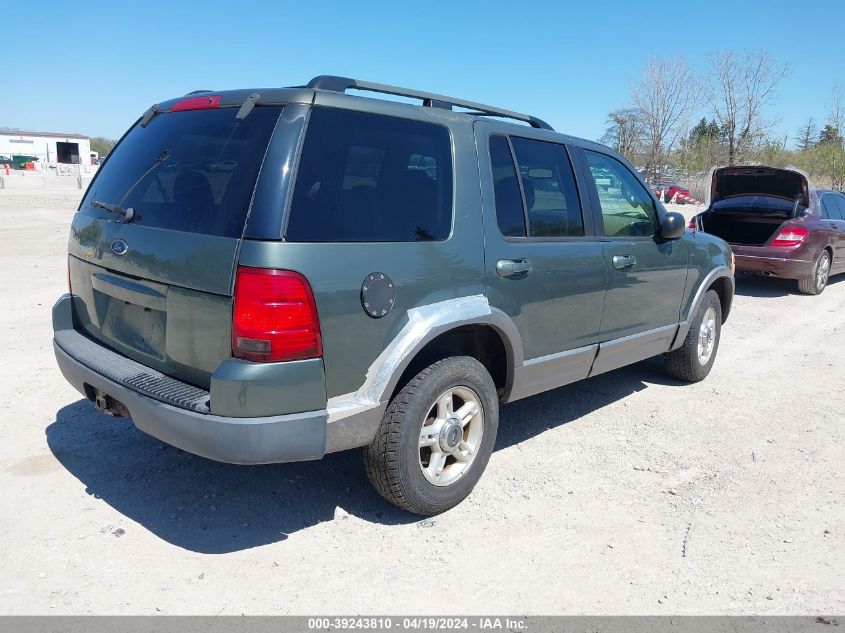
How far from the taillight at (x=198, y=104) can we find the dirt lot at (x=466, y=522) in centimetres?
197

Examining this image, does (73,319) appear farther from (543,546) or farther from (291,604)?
(543,546)

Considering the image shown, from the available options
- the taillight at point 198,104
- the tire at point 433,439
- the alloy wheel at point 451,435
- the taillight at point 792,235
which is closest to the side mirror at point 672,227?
the tire at point 433,439

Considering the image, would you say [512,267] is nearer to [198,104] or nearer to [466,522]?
[466,522]

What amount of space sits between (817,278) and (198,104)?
10.2 m

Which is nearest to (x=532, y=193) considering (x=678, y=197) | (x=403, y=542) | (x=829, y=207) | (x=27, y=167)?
(x=403, y=542)

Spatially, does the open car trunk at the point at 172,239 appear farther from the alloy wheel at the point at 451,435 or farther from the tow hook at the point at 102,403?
the alloy wheel at the point at 451,435

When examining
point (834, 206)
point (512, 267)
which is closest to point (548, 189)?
point (512, 267)

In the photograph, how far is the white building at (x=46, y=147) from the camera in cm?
8919

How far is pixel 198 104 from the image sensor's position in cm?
324

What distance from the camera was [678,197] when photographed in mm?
39000

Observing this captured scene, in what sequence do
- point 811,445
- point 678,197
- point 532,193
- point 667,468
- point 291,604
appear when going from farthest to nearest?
1. point 678,197
2. point 811,445
3. point 667,468
4. point 532,193
5. point 291,604

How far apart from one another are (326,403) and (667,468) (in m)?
2.39

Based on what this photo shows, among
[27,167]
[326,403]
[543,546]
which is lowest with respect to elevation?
[543,546]

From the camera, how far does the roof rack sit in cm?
306
